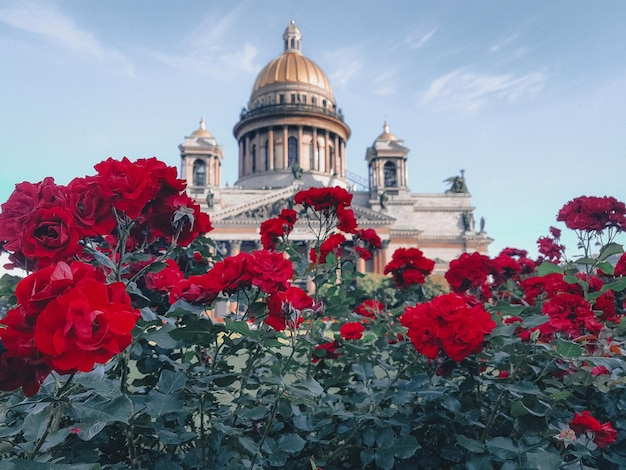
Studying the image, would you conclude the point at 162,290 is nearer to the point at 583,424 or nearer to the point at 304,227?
the point at 583,424

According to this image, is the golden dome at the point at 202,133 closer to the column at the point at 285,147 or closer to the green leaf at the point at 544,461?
the column at the point at 285,147

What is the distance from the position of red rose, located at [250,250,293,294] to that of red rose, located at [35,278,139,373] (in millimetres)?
780

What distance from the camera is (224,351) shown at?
225 centimetres

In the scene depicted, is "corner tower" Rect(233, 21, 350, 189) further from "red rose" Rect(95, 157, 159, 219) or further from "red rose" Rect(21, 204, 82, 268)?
"red rose" Rect(21, 204, 82, 268)

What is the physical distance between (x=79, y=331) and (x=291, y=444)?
4.13 ft

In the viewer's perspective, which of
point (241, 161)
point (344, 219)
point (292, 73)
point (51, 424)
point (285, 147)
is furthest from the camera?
point (241, 161)

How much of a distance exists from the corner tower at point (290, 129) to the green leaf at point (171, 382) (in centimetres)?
3909

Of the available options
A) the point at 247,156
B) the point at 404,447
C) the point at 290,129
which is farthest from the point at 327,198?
the point at 247,156

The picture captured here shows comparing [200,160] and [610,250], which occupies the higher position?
[200,160]

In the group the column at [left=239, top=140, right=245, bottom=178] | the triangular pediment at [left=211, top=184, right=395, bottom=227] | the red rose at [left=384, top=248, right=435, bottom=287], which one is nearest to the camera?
the red rose at [left=384, top=248, right=435, bottom=287]

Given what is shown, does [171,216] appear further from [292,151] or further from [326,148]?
[326,148]

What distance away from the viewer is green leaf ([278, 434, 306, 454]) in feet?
6.27

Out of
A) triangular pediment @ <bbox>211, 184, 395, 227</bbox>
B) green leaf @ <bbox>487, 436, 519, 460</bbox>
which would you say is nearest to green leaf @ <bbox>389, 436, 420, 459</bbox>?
green leaf @ <bbox>487, 436, 519, 460</bbox>

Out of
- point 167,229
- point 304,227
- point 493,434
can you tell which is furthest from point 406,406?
point 304,227
